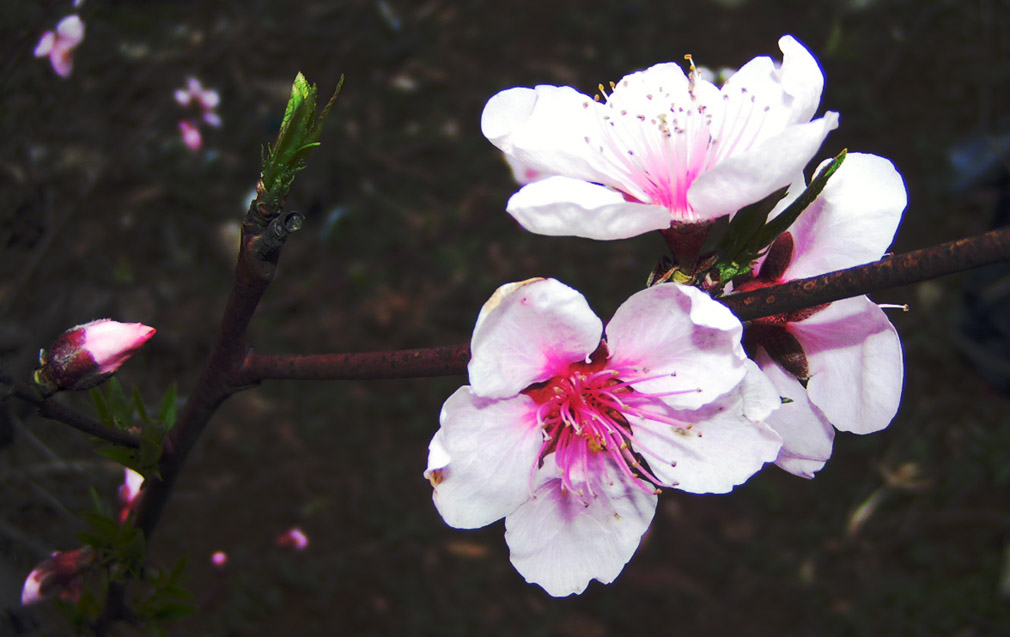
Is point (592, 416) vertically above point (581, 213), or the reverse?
point (581, 213)

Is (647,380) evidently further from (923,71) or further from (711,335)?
(923,71)

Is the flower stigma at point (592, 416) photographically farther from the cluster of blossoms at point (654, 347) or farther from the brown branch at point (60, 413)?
the brown branch at point (60, 413)

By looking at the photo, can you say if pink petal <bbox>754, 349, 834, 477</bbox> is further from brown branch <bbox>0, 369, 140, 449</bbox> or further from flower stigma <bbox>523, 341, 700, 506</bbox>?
brown branch <bbox>0, 369, 140, 449</bbox>

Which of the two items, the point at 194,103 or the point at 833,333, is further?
the point at 194,103

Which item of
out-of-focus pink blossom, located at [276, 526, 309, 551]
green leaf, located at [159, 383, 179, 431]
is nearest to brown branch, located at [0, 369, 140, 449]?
green leaf, located at [159, 383, 179, 431]

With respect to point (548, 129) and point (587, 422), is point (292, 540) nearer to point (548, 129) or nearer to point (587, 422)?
point (587, 422)

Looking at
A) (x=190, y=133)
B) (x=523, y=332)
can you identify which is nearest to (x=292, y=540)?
(x=523, y=332)

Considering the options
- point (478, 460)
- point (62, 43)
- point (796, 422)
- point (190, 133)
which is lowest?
point (190, 133)
